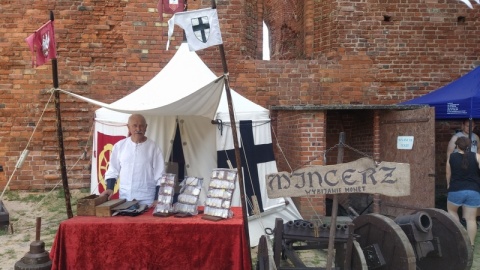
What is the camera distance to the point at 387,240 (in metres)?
3.58

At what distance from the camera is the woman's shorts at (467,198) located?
512 cm

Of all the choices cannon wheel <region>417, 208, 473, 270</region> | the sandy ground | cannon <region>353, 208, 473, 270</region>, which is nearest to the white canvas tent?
the sandy ground

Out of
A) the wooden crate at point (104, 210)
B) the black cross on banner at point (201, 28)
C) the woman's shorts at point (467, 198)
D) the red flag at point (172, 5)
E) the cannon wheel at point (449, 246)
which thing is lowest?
the cannon wheel at point (449, 246)

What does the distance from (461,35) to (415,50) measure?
92 cm

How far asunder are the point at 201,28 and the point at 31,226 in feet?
14.0

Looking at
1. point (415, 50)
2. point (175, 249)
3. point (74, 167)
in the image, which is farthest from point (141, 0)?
point (175, 249)

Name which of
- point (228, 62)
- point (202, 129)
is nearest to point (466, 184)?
point (202, 129)

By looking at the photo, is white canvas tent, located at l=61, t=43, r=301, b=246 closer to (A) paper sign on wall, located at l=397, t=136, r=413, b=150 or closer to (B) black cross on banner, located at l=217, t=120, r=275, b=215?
(B) black cross on banner, located at l=217, t=120, r=275, b=215

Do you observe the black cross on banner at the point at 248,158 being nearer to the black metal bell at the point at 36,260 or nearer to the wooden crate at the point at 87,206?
the wooden crate at the point at 87,206

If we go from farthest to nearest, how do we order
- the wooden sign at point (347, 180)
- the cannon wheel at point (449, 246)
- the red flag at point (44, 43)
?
the red flag at point (44, 43) → the cannon wheel at point (449, 246) → the wooden sign at point (347, 180)

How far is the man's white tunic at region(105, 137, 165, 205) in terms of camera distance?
167 inches

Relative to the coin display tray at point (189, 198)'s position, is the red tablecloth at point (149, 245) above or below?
below

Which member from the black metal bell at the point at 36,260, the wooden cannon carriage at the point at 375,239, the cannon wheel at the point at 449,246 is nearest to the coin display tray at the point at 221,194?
the wooden cannon carriage at the point at 375,239

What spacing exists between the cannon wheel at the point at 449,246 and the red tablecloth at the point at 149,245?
1.76 meters
